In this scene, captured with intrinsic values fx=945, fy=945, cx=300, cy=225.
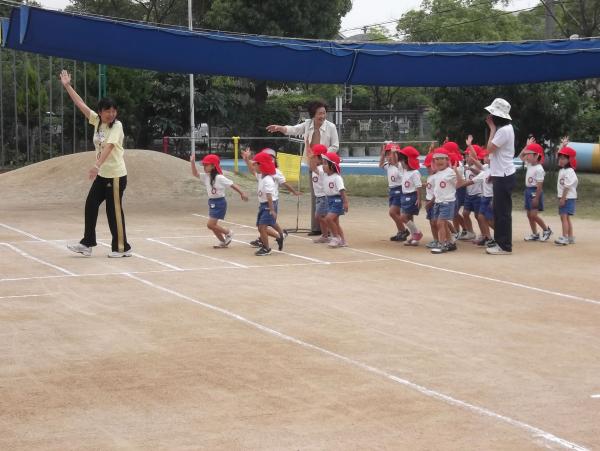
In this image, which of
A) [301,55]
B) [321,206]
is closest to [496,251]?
[321,206]

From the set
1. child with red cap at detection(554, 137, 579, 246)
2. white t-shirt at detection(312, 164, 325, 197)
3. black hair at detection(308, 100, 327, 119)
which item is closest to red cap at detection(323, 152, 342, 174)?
white t-shirt at detection(312, 164, 325, 197)

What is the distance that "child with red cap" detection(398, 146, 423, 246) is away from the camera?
14602mm

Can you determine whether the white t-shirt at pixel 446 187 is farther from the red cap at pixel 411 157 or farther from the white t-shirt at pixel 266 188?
the white t-shirt at pixel 266 188

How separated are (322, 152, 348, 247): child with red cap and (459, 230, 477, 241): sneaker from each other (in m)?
2.43

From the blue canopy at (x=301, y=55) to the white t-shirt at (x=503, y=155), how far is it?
767 cm

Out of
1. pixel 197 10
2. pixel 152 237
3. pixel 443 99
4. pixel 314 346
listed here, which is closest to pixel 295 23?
pixel 197 10

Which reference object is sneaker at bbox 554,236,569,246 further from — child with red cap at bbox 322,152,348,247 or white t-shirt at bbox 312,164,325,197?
white t-shirt at bbox 312,164,325,197

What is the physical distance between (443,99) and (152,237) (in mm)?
13528

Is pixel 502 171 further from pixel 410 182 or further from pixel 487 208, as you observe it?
pixel 410 182

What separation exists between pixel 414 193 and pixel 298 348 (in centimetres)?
739

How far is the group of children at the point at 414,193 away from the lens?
45.1ft

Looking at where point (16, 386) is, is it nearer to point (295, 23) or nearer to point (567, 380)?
point (567, 380)

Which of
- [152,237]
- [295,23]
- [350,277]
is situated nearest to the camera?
[350,277]

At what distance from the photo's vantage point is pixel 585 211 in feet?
67.5
